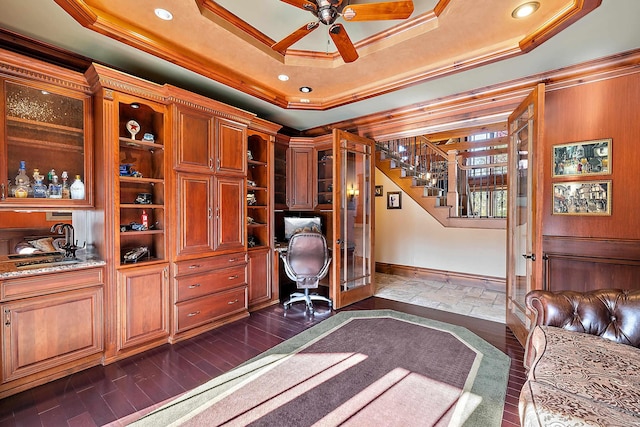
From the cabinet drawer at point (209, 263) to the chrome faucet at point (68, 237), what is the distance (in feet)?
2.97

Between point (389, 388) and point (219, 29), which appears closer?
point (389, 388)

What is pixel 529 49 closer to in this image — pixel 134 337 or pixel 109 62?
pixel 109 62

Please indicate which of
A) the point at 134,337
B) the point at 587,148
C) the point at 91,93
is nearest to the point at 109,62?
the point at 91,93

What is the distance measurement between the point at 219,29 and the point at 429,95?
2551 mm

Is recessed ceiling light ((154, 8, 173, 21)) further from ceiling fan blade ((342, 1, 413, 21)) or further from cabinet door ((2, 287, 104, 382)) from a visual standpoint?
cabinet door ((2, 287, 104, 382))

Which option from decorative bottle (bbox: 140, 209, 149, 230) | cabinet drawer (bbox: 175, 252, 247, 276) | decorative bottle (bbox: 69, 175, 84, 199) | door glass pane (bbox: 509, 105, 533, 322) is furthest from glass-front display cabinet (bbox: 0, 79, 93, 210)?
door glass pane (bbox: 509, 105, 533, 322)

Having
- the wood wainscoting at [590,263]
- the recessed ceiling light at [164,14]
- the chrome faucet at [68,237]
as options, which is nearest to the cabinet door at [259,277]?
the chrome faucet at [68,237]

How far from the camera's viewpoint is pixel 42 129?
253cm

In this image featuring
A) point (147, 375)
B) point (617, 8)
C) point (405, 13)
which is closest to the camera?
point (405, 13)

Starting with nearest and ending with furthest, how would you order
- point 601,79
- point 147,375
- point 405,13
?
point 405,13 < point 147,375 < point 601,79

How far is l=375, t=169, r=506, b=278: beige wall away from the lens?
5.07m

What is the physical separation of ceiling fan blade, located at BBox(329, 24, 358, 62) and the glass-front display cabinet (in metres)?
2.37

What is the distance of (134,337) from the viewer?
270cm

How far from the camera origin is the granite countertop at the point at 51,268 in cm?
212
